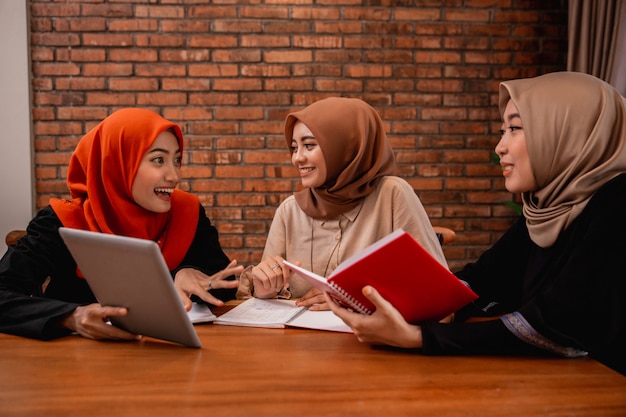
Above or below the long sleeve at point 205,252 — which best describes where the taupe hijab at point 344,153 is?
above

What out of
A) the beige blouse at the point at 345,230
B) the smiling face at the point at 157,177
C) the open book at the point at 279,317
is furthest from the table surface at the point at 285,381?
the beige blouse at the point at 345,230

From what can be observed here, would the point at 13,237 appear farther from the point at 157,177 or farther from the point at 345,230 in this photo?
the point at 345,230

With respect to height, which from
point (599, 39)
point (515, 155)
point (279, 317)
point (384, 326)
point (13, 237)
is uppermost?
point (599, 39)

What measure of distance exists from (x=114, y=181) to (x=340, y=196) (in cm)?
76

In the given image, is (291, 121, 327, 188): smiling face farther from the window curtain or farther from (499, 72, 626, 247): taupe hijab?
the window curtain

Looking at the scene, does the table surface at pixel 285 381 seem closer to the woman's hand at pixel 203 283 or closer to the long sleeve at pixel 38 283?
the long sleeve at pixel 38 283

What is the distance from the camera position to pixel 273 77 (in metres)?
3.43

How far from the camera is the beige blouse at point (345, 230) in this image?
1.84 m

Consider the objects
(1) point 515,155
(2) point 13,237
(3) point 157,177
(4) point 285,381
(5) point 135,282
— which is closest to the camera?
(4) point 285,381

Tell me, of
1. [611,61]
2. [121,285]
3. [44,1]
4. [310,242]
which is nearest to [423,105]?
[611,61]

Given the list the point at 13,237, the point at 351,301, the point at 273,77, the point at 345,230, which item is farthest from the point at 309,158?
the point at 13,237

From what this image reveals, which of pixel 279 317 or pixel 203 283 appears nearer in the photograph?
pixel 279 317

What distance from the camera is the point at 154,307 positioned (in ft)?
3.50

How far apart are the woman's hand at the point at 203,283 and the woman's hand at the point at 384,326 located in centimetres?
43
